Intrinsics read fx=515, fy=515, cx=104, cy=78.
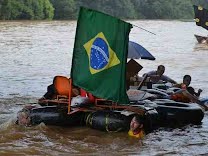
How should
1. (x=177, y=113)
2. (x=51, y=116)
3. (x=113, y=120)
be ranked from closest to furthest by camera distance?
1. (x=113, y=120)
2. (x=51, y=116)
3. (x=177, y=113)

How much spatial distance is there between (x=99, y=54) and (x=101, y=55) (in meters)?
0.04

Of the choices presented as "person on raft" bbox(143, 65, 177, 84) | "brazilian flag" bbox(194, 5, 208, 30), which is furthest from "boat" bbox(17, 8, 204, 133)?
"brazilian flag" bbox(194, 5, 208, 30)

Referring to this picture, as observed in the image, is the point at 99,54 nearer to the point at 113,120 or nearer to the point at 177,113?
the point at 113,120

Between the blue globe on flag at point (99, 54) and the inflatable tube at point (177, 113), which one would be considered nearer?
the blue globe on flag at point (99, 54)

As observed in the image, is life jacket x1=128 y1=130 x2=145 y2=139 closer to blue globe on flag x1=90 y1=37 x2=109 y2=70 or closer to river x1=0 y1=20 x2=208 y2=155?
river x1=0 y1=20 x2=208 y2=155

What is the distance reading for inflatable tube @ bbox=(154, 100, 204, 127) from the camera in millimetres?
9000

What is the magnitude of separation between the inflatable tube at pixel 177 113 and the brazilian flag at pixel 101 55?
126cm

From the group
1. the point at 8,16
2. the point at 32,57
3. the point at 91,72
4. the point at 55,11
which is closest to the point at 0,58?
the point at 32,57

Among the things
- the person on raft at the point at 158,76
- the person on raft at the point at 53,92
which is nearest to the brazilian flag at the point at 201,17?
the person on raft at the point at 158,76

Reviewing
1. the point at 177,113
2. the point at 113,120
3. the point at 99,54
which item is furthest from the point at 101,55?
the point at 177,113

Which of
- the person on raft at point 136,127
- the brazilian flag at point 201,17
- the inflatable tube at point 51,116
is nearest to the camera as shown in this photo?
the person on raft at point 136,127

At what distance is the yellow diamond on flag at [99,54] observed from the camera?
791 cm

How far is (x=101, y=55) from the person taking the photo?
7.97 metres

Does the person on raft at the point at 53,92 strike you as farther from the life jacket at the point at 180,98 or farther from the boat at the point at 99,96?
the life jacket at the point at 180,98
